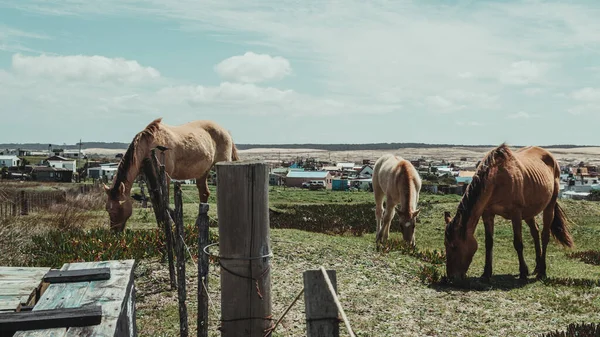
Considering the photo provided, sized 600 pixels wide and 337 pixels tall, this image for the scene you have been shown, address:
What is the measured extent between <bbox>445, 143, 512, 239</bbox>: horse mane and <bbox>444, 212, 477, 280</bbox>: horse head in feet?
0.06

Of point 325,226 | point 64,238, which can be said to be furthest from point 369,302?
point 325,226

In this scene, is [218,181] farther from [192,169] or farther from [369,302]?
[192,169]

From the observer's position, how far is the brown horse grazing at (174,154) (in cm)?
1077

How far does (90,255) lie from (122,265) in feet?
19.0

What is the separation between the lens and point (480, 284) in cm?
1023

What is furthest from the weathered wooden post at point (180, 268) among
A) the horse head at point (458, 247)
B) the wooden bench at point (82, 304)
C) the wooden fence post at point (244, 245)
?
the horse head at point (458, 247)

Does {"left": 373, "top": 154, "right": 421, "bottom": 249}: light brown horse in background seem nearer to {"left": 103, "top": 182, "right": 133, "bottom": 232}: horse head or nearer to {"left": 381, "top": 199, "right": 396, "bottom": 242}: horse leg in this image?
{"left": 381, "top": 199, "right": 396, "bottom": 242}: horse leg

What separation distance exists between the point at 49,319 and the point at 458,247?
8264mm

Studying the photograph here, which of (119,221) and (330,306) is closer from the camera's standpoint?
(330,306)

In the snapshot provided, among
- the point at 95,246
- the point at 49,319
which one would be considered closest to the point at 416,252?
the point at 95,246

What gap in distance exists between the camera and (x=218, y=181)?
134 inches

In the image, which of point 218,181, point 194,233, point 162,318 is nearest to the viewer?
point 218,181

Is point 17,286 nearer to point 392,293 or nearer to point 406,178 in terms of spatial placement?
point 392,293

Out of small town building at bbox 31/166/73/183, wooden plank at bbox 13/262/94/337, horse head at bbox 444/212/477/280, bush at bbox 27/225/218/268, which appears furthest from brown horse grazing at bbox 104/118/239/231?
small town building at bbox 31/166/73/183
